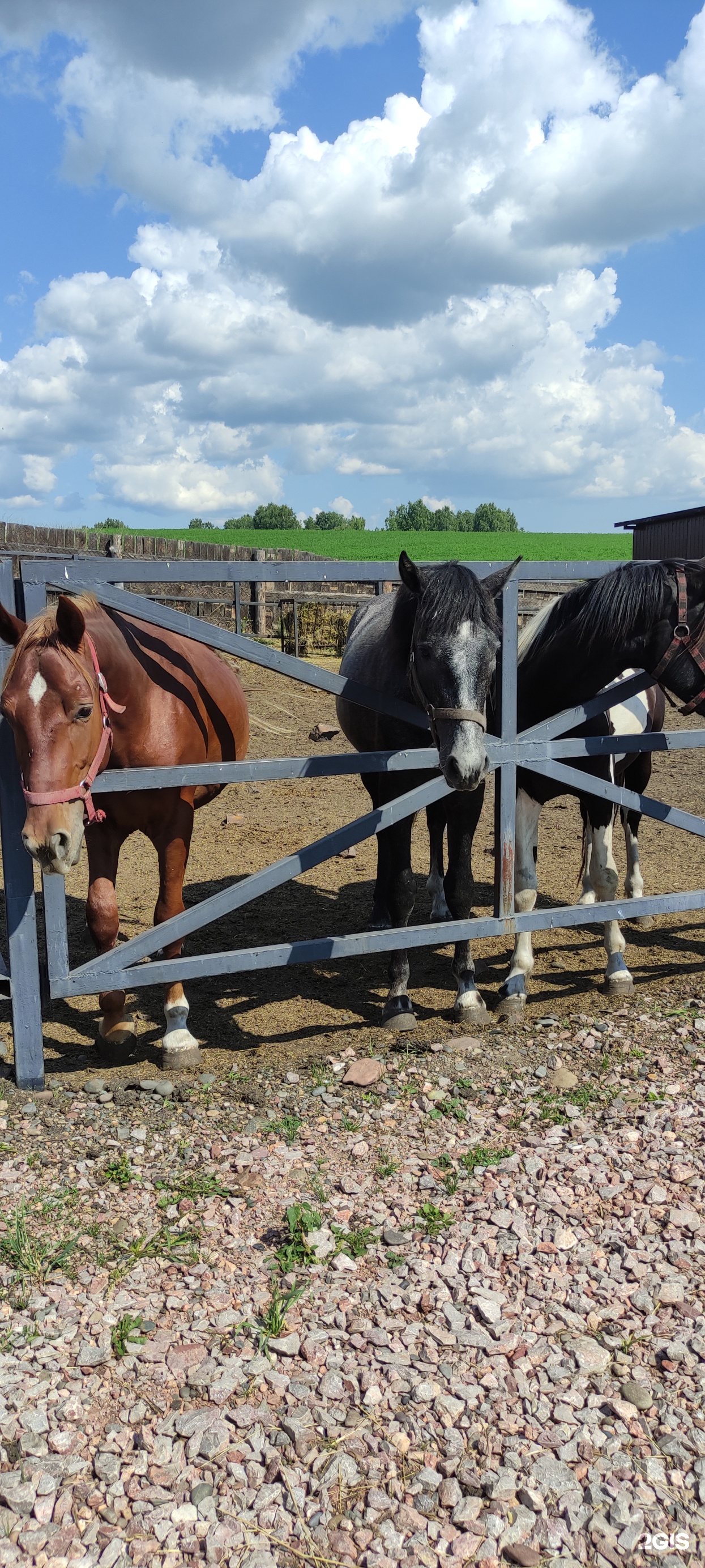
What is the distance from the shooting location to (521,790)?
185 inches

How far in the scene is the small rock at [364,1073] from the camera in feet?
12.2

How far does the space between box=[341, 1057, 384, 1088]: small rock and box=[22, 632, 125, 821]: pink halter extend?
58.8 inches

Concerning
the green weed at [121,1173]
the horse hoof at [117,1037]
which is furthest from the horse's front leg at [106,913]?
the green weed at [121,1173]

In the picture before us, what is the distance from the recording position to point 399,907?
429cm

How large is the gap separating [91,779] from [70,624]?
22.5 inches

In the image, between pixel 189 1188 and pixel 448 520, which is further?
pixel 448 520

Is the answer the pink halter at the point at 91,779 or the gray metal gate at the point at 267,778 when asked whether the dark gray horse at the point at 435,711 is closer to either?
the gray metal gate at the point at 267,778

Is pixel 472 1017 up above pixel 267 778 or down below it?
below

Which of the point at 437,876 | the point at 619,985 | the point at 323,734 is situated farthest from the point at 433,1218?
the point at 323,734

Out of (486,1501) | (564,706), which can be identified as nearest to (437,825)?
(564,706)

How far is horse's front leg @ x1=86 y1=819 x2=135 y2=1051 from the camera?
3732 mm

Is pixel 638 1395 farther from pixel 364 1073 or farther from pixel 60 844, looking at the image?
pixel 60 844

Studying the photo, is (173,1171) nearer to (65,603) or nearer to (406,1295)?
(406,1295)

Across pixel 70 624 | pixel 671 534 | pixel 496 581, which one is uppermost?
pixel 671 534
